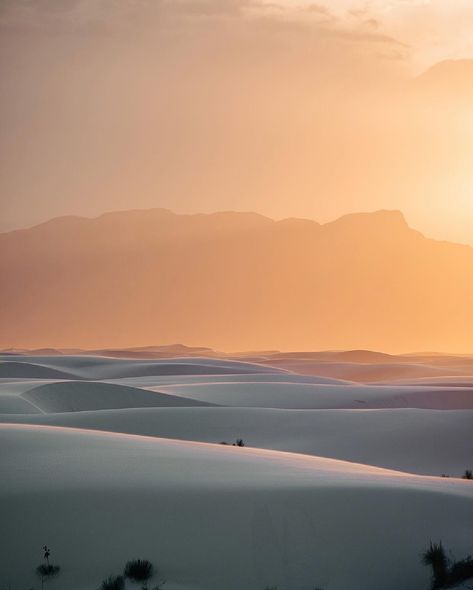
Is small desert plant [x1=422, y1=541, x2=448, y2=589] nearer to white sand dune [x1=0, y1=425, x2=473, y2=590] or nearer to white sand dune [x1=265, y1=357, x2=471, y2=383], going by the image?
white sand dune [x1=0, y1=425, x2=473, y2=590]

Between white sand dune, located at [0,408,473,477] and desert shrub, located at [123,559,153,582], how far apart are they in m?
11.4

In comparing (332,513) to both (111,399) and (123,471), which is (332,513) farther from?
(111,399)

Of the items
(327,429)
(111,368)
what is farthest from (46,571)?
(111,368)

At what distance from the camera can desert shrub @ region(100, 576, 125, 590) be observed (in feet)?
25.7

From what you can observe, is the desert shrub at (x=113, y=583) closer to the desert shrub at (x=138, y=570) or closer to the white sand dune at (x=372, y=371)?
the desert shrub at (x=138, y=570)

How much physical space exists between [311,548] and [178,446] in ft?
16.7

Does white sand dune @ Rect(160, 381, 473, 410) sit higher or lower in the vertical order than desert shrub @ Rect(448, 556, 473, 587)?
higher

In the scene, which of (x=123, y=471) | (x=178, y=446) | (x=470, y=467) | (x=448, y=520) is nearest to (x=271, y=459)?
(x=178, y=446)

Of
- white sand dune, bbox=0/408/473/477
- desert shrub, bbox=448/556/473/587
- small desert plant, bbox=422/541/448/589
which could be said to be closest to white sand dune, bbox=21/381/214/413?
white sand dune, bbox=0/408/473/477

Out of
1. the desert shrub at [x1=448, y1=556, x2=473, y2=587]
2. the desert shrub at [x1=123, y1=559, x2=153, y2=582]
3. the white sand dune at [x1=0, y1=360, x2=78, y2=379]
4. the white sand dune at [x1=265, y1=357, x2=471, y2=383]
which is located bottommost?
the desert shrub at [x1=448, y1=556, x2=473, y2=587]

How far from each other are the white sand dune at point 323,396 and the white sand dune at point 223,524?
20.0 m

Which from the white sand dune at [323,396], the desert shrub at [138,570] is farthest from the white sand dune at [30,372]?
the desert shrub at [138,570]

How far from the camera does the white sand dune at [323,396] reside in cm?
3200

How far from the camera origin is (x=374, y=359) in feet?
375
